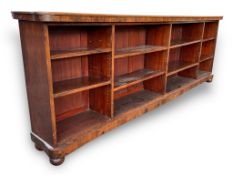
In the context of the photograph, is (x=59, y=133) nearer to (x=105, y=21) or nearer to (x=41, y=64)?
(x=41, y=64)

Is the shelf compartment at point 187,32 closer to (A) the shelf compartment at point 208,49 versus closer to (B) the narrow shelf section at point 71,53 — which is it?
(A) the shelf compartment at point 208,49

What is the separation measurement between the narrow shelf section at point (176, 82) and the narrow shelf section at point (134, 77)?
0.36 m

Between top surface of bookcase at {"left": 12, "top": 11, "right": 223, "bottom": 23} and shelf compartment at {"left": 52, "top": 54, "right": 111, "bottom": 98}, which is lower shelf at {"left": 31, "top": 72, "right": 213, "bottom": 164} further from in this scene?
top surface of bookcase at {"left": 12, "top": 11, "right": 223, "bottom": 23}

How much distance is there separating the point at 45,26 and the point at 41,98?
508 mm

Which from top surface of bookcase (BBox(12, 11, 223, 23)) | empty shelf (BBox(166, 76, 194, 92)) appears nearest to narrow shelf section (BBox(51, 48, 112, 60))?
top surface of bookcase (BBox(12, 11, 223, 23))

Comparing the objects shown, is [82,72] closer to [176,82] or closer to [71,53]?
[71,53]

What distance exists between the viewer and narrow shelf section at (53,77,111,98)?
1518 millimetres

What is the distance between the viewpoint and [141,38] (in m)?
2.36

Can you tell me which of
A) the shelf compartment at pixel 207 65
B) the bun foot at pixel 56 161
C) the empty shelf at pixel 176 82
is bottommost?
the bun foot at pixel 56 161

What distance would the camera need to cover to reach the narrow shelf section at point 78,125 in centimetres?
162

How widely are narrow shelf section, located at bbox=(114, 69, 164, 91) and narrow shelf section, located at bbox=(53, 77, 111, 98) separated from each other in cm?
18

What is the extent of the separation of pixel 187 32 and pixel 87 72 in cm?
161

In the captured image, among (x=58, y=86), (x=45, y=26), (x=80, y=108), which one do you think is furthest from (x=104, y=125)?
(x=45, y=26)

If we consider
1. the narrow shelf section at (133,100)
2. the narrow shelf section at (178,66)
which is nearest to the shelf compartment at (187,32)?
the narrow shelf section at (178,66)
